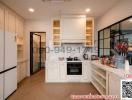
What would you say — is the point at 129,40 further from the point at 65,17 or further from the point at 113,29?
the point at 65,17

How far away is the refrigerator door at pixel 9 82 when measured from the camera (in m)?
3.35

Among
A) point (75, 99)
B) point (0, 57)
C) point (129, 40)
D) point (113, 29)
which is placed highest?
point (113, 29)

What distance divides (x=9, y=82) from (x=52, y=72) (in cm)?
181

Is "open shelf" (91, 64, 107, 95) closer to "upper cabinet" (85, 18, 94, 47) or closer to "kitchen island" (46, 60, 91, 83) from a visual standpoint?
"kitchen island" (46, 60, 91, 83)

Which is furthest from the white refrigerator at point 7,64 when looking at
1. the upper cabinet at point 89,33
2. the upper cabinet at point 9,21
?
the upper cabinet at point 89,33

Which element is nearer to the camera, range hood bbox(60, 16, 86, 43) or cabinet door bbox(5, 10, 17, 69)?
cabinet door bbox(5, 10, 17, 69)

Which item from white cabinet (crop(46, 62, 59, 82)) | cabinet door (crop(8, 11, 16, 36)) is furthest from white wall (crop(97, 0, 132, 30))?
cabinet door (crop(8, 11, 16, 36))

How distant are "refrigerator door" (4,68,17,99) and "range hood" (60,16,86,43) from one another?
229 cm

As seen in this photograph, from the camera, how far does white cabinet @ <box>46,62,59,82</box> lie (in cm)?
504

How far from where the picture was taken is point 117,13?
3.80 meters

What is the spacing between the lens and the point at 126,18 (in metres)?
3.33

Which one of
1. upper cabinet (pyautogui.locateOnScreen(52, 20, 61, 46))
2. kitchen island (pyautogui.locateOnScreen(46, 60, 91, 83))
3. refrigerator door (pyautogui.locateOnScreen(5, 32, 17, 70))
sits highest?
upper cabinet (pyautogui.locateOnScreen(52, 20, 61, 46))

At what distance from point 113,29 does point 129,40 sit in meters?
1.09

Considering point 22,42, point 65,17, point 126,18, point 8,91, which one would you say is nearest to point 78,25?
point 65,17
